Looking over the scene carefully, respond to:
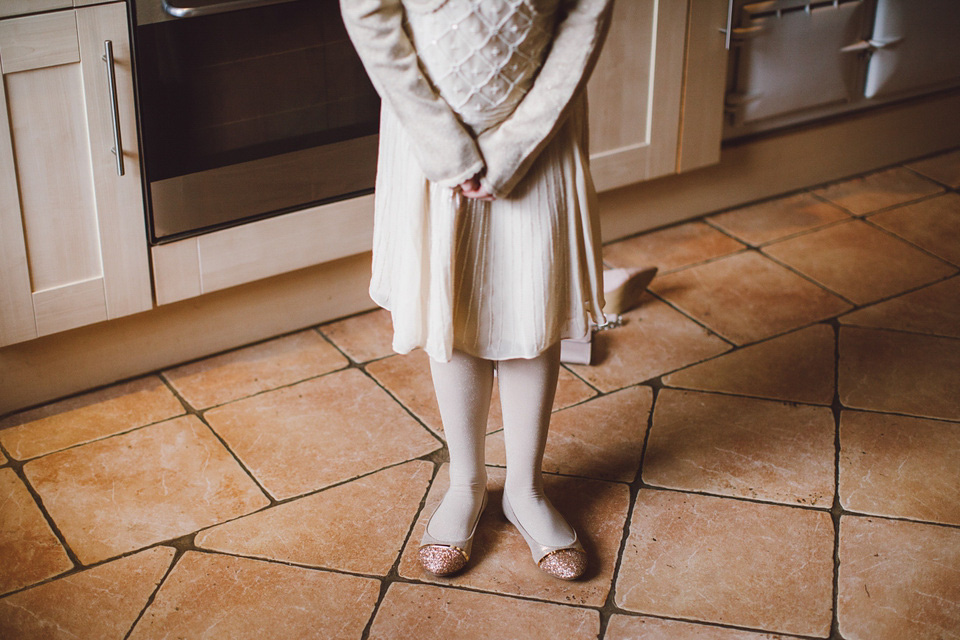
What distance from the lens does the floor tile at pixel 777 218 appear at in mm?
2723

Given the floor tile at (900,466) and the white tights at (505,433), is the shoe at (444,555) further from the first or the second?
the floor tile at (900,466)

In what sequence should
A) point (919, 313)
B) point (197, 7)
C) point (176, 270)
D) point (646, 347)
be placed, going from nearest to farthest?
point (197, 7) → point (176, 270) → point (646, 347) → point (919, 313)

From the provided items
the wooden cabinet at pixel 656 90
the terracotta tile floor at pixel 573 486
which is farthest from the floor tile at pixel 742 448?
the wooden cabinet at pixel 656 90

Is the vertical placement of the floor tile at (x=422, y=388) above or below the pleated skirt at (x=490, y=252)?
below

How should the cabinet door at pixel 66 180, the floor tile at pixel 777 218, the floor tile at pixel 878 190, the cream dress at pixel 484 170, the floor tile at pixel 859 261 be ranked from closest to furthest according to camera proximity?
1. the cream dress at pixel 484 170
2. the cabinet door at pixel 66 180
3. the floor tile at pixel 859 261
4. the floor tile at pixel 777 218
5. the floor tile at pixel 878 190

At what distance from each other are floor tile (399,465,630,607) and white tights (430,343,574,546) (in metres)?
0.06

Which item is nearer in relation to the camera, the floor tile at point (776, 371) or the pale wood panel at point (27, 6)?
the pale wood panel at point (27, 6)

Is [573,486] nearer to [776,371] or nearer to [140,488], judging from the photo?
[776,371]

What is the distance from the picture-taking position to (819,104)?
2.77 m

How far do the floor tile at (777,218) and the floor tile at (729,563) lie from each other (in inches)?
45.0

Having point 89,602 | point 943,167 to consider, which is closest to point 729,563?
point 89,602

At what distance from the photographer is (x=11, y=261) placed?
71.2 inches

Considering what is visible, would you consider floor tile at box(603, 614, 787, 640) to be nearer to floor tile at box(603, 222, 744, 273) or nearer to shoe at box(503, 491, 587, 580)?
shoe at box(503, 491, 587, 580)

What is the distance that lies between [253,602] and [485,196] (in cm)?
76
